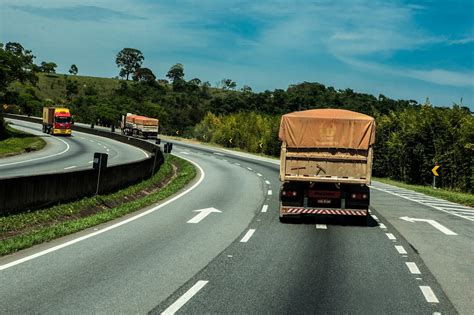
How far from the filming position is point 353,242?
40.5ft

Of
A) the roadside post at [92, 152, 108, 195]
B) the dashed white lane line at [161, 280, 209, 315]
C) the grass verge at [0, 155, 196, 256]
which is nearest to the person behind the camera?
the dashed white lane line at [161, 280, 209, 315]

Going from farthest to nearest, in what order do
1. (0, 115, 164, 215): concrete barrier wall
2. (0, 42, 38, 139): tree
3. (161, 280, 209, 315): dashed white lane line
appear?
(0, 42, 38, 139): tree < (0, 115, 164, 215): concrete barrier wall < (161, 280, 209, 315): dashed white lane line

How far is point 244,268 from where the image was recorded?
926 centimetres

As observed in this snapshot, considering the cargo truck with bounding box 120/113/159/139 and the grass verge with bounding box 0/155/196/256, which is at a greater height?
the cargo truck with bounding box 120/113/159/139

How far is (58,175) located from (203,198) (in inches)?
258

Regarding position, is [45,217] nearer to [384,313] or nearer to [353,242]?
[353,242]

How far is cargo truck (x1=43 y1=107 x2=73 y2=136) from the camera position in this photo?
6942cm

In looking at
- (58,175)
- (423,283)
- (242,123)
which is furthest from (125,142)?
(423,283)

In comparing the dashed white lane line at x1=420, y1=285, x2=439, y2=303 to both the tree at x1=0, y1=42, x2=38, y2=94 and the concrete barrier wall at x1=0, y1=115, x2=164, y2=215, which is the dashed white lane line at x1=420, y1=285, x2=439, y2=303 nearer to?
the concrete barrier wall at x1=0, y1=115, x2=164, y2=215

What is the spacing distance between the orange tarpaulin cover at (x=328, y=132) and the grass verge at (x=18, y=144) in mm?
32557

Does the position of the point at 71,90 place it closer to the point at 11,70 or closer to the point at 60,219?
the point at 11,70

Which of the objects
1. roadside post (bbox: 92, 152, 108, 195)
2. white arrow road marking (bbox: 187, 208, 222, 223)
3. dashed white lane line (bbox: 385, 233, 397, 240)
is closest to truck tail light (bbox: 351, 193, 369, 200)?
dashed white lane line (bbox: 385, 233, 397, 240)

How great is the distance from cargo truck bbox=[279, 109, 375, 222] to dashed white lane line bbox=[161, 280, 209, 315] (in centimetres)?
719

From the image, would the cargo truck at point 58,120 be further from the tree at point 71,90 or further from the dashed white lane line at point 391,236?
the tree at point 71,90
